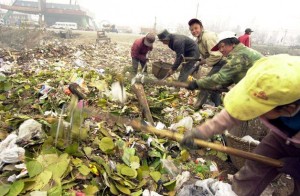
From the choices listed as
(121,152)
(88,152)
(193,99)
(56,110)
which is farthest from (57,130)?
(193,99)

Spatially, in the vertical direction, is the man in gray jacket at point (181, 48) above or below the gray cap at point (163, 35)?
below

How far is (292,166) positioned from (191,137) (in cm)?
87

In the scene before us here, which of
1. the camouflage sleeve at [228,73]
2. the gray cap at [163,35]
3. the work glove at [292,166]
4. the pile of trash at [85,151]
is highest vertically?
the gray cap at [163,35]

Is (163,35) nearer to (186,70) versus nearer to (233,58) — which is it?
(186,70)

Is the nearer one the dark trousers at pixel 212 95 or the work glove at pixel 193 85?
the work glove at pixel 193 85

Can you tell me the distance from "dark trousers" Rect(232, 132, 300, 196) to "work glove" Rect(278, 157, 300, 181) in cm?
4

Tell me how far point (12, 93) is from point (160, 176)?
10.6ft

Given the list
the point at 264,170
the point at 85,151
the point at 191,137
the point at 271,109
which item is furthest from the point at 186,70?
the point at 271,109

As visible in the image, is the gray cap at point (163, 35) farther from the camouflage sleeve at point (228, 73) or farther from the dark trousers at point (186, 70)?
the camouflage sleeve at point (228, 73)

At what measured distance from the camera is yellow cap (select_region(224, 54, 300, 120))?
1427 millimetres

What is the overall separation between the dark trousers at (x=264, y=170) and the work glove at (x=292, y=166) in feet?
0.14

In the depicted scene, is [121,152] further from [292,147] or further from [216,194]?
[292,147]

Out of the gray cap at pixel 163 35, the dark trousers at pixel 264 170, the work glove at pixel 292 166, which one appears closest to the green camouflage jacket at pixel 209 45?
the gray cap at pixel 163 35

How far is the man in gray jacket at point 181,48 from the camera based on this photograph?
562 cm
